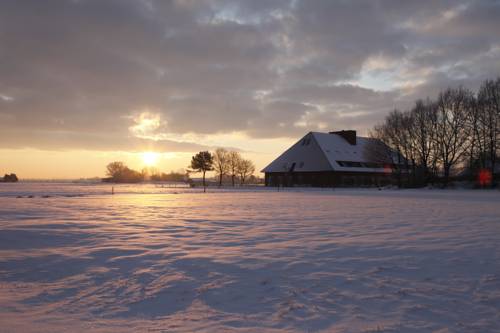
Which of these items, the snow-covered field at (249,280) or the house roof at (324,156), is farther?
the house roof at (324,156)

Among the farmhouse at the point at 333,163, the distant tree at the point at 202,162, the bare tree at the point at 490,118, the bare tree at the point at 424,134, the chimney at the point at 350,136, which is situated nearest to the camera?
the bare tree at the point at 490,118

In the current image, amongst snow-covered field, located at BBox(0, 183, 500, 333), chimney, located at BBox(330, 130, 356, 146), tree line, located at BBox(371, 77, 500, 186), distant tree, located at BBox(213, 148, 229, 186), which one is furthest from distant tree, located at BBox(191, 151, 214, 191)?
snow-covered field, located at BBox(0, 183, 500, 333)

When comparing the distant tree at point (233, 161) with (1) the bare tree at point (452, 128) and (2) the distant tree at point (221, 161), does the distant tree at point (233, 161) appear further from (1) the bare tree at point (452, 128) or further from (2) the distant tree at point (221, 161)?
(1) the bare tree at point (452, 128)

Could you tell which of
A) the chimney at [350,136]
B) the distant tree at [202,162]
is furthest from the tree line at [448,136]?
the distant tree at [202,162]

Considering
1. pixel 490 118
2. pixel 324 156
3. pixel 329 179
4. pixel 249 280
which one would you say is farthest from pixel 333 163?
pixel 249 280

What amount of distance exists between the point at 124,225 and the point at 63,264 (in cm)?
561

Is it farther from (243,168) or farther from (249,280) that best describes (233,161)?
(249,280)

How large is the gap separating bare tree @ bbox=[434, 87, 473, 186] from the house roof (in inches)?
451

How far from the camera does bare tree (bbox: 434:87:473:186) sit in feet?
185

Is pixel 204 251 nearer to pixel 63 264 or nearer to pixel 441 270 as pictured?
pixel 63 264

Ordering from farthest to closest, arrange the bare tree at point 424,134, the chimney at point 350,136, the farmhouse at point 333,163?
the chimney at point 350,136 → the farmhouse at point 333,163 → the bare tree at point 424,134

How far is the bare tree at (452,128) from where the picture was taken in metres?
56.4

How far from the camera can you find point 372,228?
13227 mm

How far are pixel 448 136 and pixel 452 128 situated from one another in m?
1.35
